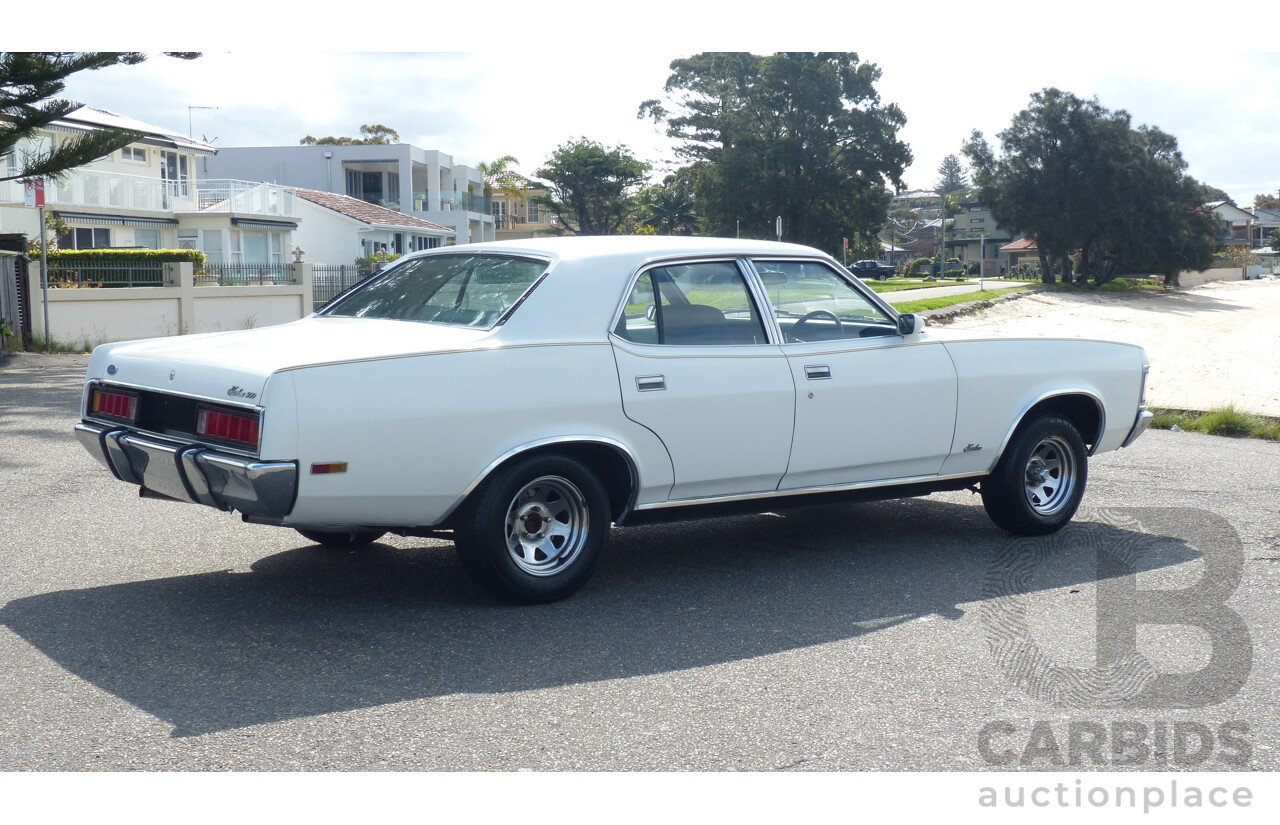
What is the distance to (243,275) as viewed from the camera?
2853 cm

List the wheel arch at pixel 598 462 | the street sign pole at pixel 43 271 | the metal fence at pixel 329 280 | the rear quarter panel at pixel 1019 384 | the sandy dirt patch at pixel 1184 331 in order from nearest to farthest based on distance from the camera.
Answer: the wheel arch at pixel 598 462, the rear quarter panel at pixel 1019 384, the sandy dirt patch at pixel 1184 331, the street sign pole at pixel 43 271, the metal fence at pixel 329 280

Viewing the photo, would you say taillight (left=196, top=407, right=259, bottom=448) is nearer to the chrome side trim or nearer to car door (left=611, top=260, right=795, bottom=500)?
car door (left=611, top=260, right=795, bottom=500)

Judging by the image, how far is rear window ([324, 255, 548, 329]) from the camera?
217 inches

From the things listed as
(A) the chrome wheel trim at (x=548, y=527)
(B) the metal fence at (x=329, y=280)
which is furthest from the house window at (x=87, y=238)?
(A) the chrome wheel trim at (x=548, y=527)

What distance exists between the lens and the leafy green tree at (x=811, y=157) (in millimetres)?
66875

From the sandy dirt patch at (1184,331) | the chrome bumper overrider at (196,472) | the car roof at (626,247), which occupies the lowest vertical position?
the sandy dirt patch at (1184,331)

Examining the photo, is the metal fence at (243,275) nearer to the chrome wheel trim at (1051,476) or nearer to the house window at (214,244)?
the house window at (214,244)

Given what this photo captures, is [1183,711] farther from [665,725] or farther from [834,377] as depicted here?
[834,377]

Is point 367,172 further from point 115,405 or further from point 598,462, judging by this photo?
point 598,462

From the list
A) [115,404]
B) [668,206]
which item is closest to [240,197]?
[115,404]

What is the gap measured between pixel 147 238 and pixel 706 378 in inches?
1620

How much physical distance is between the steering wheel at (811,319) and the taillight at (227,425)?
2643mm

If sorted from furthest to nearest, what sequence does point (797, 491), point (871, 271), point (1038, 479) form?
1. point (871, 271)
2. point (1038, 479)
3. point (797, 491)

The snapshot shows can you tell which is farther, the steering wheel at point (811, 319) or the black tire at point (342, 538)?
the black tire at point (342, 538)
